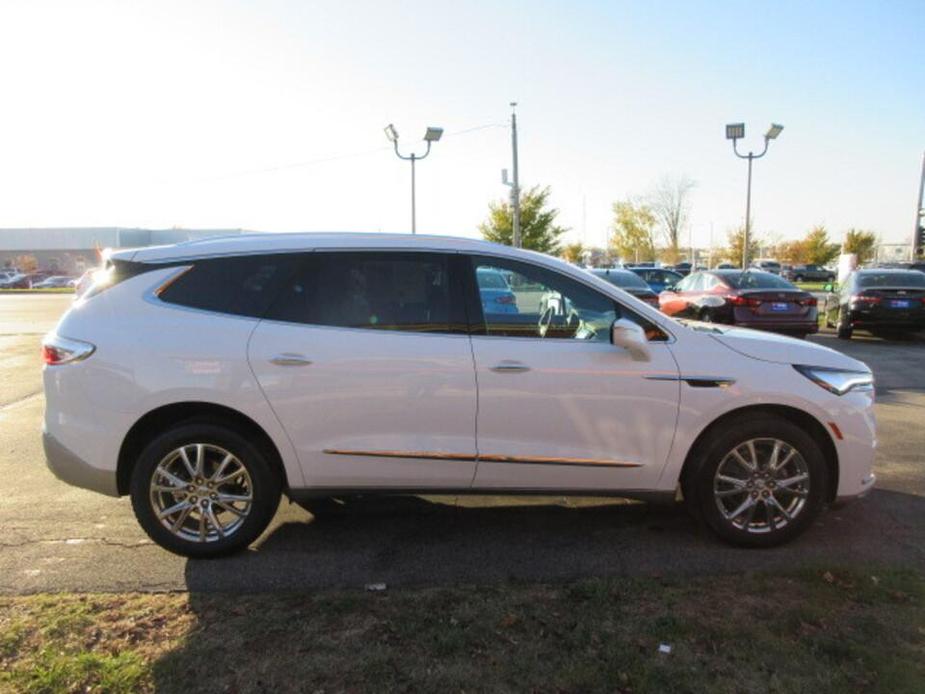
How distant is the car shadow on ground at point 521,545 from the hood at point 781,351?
108cm

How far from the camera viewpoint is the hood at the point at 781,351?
13.0 ft

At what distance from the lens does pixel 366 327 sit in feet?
12.6

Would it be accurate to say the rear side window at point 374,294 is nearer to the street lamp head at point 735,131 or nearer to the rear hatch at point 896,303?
the rear hatch at point 896,303

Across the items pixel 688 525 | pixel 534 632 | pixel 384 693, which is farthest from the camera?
pixel 688 525

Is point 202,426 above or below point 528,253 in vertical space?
below

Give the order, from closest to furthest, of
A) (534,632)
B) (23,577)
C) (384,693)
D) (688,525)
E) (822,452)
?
1. (384,693)
2. (534,632)
3. (23,577)
4. (822,452)
5. (688,525)

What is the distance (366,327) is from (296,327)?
384mm

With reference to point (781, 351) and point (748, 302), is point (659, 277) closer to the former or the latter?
point (748, 302)

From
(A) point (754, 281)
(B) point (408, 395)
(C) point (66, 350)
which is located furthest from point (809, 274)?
(C) point (66, 350)

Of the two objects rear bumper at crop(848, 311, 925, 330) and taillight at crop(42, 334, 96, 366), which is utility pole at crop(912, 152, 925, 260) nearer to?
rear bumper at crop(848, 311, 925, 330)

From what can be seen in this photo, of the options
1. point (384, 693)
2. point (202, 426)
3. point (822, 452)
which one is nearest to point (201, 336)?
point (202, 426)

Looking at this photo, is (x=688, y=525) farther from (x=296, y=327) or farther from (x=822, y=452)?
(x=296, y=327)

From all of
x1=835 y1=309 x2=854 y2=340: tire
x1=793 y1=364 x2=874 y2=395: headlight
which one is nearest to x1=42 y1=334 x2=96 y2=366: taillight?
x1=793 y1=364 x2=874 y2=395: headlight

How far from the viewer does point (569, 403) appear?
381 cm
